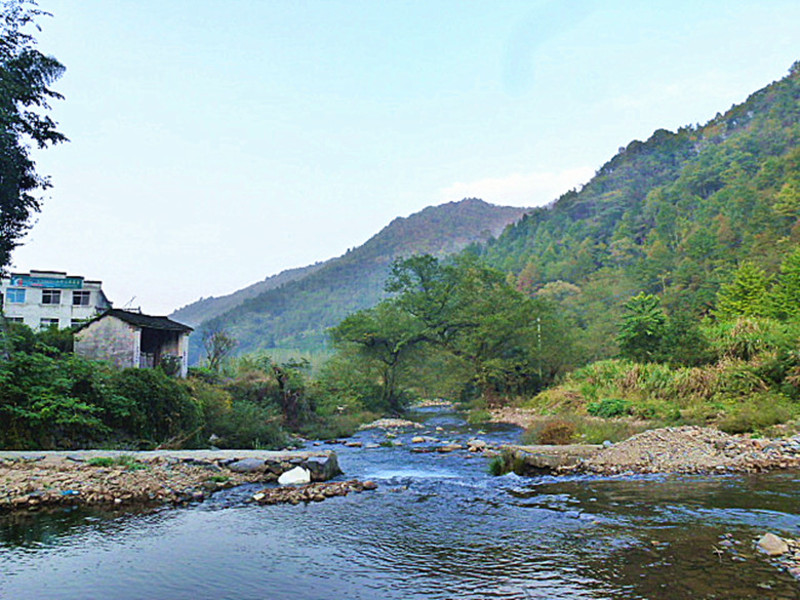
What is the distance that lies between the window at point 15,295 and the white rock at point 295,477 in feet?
134

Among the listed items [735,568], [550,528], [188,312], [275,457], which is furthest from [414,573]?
[188,312]

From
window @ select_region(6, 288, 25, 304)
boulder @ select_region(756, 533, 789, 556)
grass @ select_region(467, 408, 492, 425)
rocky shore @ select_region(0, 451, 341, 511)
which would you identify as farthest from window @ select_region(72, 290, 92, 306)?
boulder @ select_region(756, 533, 789, 556)

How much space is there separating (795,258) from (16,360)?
34428 mm

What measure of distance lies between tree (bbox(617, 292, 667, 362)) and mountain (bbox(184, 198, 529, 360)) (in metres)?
84.7

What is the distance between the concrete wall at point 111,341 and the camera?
24219 millimetres

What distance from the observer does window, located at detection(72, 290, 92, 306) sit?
44812mm

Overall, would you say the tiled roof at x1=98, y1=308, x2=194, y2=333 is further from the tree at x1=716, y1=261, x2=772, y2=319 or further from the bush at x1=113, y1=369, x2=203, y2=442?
the tree at x1=716, y1=261, x2=772, y2=319

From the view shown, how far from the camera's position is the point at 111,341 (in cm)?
2438

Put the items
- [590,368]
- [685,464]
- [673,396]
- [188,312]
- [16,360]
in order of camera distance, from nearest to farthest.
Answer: [685,464]
[16,360]
[673,396]
[590,368]
[188,312]

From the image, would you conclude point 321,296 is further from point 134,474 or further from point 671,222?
point 134,474

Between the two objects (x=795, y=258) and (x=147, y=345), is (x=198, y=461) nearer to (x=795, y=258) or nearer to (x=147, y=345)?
(x=147, y=345)

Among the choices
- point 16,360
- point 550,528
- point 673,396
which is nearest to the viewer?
point 550,528

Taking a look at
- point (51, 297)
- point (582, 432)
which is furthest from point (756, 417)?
point (51, 297)

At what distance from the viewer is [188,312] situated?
195500 millimetres
